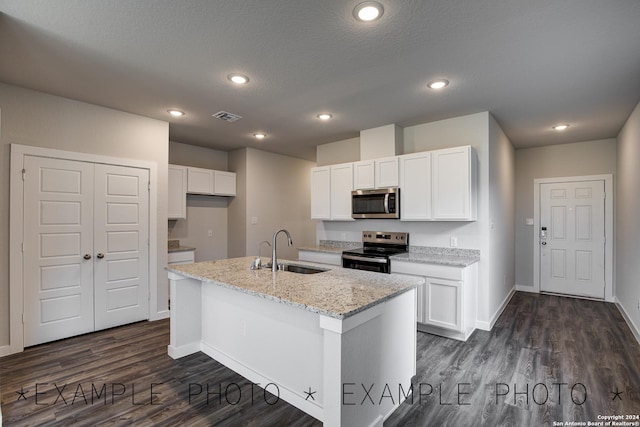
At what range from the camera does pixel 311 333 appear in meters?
2.11

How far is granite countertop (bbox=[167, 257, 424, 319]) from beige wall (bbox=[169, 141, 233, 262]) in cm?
264

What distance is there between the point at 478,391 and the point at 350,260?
205 centimetres

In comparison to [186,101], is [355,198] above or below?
below

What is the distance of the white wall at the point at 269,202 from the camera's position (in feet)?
18.7

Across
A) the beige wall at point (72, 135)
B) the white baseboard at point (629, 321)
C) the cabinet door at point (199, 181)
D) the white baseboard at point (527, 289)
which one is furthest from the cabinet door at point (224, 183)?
the white baseboard at point (629, 321)

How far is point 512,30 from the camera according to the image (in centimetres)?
211

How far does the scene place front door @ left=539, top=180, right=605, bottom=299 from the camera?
5152 millimetres

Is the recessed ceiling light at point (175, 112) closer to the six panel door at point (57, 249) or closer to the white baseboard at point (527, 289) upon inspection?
the six panel door at point (57, 249)

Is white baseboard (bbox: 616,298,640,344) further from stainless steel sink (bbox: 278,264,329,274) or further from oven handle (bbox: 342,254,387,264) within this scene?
stainless steel sink (bbox: 278,264,329,274)

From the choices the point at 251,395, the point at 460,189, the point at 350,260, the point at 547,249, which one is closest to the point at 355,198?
the point at 350,260

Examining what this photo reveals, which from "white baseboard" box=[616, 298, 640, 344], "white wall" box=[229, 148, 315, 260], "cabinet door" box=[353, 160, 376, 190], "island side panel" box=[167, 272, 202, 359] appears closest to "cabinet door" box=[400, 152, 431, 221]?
"cabinet door" box=[353, 160, 376, 190]

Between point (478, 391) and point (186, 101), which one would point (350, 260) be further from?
point (186, 101)

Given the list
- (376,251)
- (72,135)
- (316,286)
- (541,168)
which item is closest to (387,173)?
(376,251)

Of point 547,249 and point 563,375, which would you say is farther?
point 547,249
